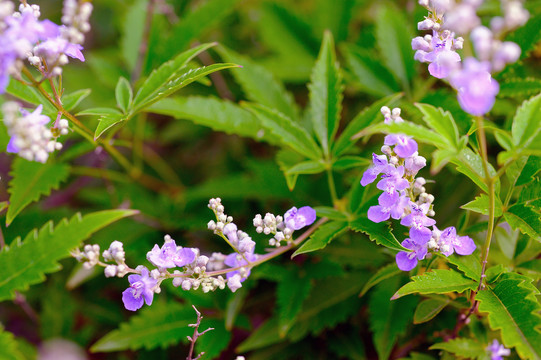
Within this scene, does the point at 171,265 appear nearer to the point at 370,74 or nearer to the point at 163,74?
the point at 163,74

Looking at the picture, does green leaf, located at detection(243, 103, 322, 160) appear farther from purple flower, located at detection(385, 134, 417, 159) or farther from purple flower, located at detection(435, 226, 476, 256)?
purple flower, located at detection(435, 226, 476, 256)

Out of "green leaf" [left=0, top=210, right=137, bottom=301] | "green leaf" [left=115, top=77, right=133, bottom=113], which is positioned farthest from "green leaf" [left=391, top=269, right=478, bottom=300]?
"green leaf" [left=115, top=77, right=133, bottom=113]

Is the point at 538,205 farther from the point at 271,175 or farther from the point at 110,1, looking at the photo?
the point at 110,1

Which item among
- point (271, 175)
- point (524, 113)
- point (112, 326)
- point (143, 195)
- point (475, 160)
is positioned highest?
point (524, 113)

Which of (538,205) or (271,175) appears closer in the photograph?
(538,205)

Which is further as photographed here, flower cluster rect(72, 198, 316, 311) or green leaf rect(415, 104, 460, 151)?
flower cluster rect(72, 198, 316, 311)

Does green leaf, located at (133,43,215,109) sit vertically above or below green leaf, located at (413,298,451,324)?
above

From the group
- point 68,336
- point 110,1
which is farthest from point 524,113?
point 110,1

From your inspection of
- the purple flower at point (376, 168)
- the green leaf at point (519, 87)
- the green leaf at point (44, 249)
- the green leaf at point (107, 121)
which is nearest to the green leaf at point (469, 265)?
the purple flower at point (376, 168)
